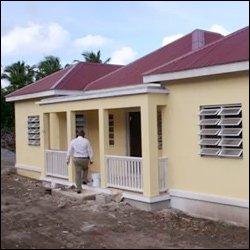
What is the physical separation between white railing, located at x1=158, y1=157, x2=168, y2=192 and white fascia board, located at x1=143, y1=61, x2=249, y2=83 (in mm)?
1883

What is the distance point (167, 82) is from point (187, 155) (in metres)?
1.78

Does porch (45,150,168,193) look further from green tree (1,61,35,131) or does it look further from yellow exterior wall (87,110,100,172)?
green tree (1,61,35,131)

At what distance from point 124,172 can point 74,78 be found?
18.7 ft

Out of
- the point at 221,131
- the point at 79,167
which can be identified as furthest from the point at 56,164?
the point at 221,131

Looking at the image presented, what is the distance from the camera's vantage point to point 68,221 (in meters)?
9.92

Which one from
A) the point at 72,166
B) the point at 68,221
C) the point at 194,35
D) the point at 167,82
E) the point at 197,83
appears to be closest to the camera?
the point at 68,221

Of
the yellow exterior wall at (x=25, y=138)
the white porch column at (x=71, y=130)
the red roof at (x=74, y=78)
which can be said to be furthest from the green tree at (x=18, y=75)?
the white porch column at (x=71, y=130)

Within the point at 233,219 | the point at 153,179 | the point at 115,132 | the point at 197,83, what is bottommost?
the point at 233,219

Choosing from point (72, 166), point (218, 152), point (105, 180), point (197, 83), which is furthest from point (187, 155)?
point (72, 166)

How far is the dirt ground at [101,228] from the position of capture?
812 cm

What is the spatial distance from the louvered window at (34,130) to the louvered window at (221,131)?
800 cm

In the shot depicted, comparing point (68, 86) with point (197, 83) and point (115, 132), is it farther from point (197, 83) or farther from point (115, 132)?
point (197, 83)

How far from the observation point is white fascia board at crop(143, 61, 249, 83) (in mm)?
9523

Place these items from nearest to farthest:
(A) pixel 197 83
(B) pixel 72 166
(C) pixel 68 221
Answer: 1. (C) pixel 68 221
2. (A) pixel 197 83
3. (B) pixel 72 166
